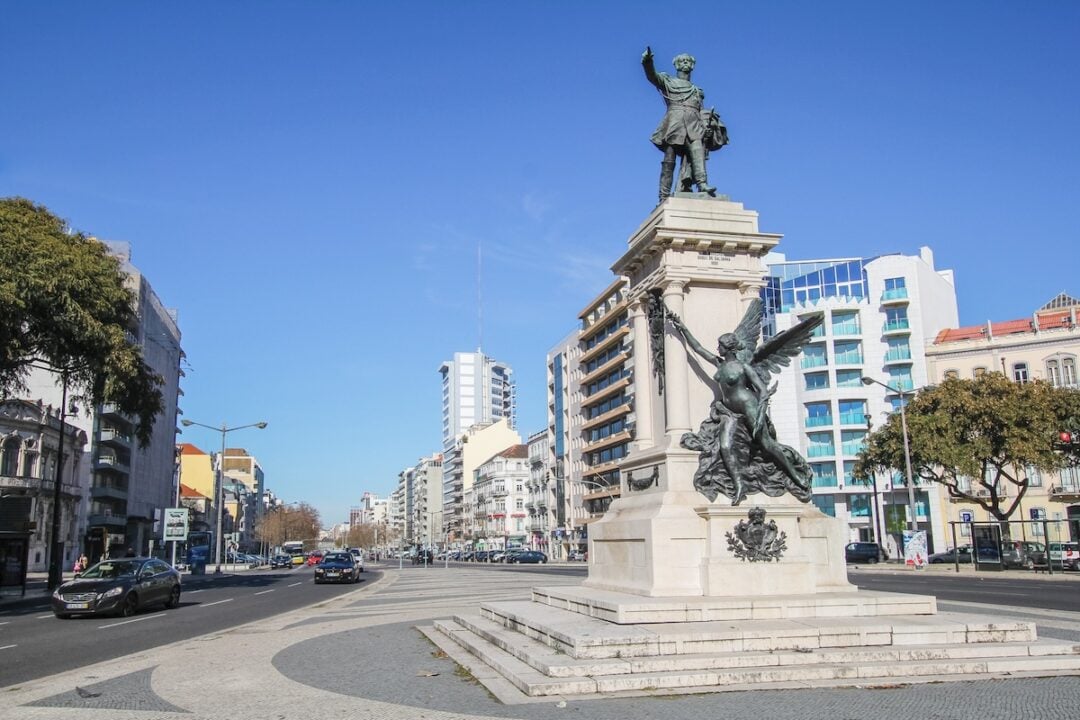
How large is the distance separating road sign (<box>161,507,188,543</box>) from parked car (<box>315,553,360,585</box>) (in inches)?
338

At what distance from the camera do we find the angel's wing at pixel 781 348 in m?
12.9

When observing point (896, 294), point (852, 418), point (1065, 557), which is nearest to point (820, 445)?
point (852, 418)

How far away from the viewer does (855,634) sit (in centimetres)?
883

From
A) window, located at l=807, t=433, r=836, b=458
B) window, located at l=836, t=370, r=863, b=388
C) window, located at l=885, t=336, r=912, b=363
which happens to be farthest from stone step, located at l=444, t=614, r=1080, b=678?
window, located at l=836, t=370, r=863, b=388

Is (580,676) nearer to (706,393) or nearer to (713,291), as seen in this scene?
(706,393)

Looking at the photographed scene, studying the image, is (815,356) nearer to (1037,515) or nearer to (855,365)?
(855,365)

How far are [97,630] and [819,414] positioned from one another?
6124 cm

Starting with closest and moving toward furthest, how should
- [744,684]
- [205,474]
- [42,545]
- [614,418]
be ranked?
[744,684], [42,545], [614,418], [205,474]

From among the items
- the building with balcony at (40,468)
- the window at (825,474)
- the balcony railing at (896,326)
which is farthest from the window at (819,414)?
the building with balcony at (40,468)

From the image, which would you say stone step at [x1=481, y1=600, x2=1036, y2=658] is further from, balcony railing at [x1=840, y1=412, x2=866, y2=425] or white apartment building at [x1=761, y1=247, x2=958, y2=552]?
balcony railing at [x1=840, y1=412, x2=866, y2=425]

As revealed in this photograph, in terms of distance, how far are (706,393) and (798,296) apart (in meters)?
62.4

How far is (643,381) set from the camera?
14.2 meters

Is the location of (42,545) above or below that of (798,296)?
below

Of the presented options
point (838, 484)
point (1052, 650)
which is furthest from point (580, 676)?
point (838, 484)
